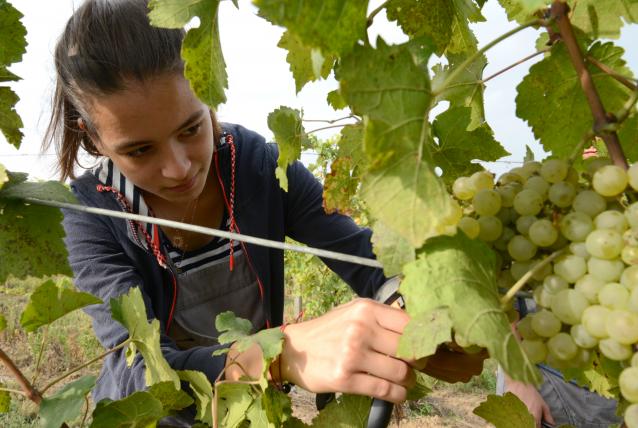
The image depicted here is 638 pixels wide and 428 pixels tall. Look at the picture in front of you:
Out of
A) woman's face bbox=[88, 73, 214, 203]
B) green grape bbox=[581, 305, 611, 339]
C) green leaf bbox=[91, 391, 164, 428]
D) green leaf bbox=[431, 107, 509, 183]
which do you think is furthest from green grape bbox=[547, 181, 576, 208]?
woman's face bbox=[88, 73, 214, 203]

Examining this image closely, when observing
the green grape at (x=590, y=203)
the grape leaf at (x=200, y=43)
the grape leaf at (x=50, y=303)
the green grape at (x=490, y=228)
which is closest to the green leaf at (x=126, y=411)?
the grape leaf at (x=50, y=303)

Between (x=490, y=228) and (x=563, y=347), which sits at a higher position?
(x=490, y=228)

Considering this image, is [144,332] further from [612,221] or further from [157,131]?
[612,221]

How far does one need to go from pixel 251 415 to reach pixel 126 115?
849 millimetres

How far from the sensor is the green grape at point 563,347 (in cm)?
54

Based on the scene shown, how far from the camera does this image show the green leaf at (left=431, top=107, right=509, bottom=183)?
0.80 m

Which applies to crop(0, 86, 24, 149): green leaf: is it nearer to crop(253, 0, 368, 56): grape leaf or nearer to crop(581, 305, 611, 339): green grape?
crop(253, 0, 368, 56): grape leaf

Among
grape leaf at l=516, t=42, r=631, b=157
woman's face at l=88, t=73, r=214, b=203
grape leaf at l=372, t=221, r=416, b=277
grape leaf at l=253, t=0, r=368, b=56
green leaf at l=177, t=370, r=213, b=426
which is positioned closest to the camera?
grape leaf at l=253, t=0, r=368, b=56

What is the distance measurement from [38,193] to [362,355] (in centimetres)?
58

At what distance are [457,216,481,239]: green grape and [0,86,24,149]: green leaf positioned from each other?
0.82m

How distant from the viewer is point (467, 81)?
933 millimetres

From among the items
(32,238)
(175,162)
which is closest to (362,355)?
(32,238)

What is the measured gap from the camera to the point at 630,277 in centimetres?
50

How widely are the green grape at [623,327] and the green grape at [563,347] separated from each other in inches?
2.1
